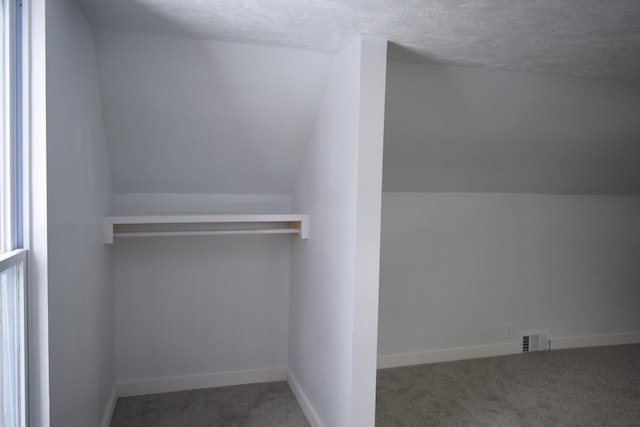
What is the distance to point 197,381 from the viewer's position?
352cm

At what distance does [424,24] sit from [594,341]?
11.9ft

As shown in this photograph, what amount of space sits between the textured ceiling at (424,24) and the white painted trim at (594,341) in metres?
2.53

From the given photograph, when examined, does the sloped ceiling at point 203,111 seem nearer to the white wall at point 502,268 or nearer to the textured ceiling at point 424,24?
the textured ceiling at point 424,24

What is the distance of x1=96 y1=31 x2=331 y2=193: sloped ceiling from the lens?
2648 millimetres

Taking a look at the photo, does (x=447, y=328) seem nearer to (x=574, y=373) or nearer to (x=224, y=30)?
(x=574, y=373)

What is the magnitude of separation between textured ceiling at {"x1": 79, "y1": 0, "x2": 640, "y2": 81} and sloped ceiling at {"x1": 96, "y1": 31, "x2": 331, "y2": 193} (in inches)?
5.7

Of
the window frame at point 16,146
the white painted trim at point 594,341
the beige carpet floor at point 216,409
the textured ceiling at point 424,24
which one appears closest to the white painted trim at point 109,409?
the beige carpet floor at point 216,409

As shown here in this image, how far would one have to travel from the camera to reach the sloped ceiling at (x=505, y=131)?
3119 millimetres

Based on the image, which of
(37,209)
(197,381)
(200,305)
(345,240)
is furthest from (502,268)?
(37,209)

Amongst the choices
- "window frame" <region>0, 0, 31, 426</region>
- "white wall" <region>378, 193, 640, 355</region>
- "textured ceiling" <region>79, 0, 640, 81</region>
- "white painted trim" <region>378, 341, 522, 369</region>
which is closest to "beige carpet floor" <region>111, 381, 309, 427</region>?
"white painted trim" <region>378, 341, 522, 369</region>

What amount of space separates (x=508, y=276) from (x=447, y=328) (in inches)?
27.2

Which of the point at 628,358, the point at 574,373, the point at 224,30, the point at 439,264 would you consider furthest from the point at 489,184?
the point at 224,30

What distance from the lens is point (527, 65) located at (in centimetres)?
292

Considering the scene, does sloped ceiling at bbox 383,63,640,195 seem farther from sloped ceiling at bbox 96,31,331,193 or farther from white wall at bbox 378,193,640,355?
sloped ceiling at bbox 96,31,331,193
